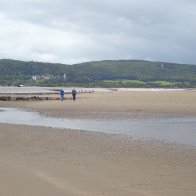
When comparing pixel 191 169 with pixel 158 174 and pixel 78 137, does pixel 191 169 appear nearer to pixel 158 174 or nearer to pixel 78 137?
pixel 158 174

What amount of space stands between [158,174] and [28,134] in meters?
10.5

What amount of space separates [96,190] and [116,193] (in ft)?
1.39

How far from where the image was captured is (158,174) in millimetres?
10195

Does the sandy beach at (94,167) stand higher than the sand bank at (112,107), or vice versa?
the sandy beach at (94,167)

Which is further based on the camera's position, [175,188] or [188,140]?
[188,140]

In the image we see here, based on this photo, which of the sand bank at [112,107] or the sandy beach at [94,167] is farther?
the sand bank at [112,107]

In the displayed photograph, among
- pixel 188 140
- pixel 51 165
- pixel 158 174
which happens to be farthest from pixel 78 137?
pixel 158 174

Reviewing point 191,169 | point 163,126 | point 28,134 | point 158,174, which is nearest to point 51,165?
point 158,174

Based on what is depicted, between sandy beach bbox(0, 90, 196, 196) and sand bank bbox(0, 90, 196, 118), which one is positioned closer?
sandy beach bbox(0, 90, 196, 196)

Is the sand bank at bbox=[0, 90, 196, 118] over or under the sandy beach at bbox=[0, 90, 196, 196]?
under

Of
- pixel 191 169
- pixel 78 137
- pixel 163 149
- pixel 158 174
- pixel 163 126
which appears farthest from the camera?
pixel 163 126

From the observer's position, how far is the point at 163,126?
76.7 ft

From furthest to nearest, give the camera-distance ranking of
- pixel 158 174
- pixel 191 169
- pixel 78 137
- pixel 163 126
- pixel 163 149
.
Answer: pixel 163 126 → pixel 78 137 → pixel 163 149 → pixel 191 169 → pixel 158 174

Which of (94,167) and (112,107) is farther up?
(94,167)
